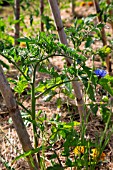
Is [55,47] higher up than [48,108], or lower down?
higher up

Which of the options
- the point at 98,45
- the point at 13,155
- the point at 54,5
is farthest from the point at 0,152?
the point at 98,45

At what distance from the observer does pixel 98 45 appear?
310 centimetres

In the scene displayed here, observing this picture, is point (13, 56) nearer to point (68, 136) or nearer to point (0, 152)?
point (68, 136)

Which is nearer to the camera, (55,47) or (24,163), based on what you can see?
(55,47)

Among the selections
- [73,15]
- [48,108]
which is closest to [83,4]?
[73,15]

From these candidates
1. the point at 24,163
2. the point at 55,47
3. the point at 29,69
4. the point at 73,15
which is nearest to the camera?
the point at 55,47

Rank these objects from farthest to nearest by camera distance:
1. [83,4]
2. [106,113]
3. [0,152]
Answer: [83,4]
[0,152]
[106,113]

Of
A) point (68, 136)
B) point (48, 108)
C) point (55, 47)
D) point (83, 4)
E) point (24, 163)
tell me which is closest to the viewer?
point (55, 47)

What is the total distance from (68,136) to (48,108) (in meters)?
0.89

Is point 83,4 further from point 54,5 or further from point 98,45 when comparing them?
point 54,5

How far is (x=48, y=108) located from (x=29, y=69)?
798 mm

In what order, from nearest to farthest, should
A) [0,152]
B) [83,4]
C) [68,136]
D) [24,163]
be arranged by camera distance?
[68,136], [24,163], [0,152], [83,4]

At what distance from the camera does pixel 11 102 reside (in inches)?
44.3

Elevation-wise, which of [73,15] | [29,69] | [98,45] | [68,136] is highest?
[73,15]
